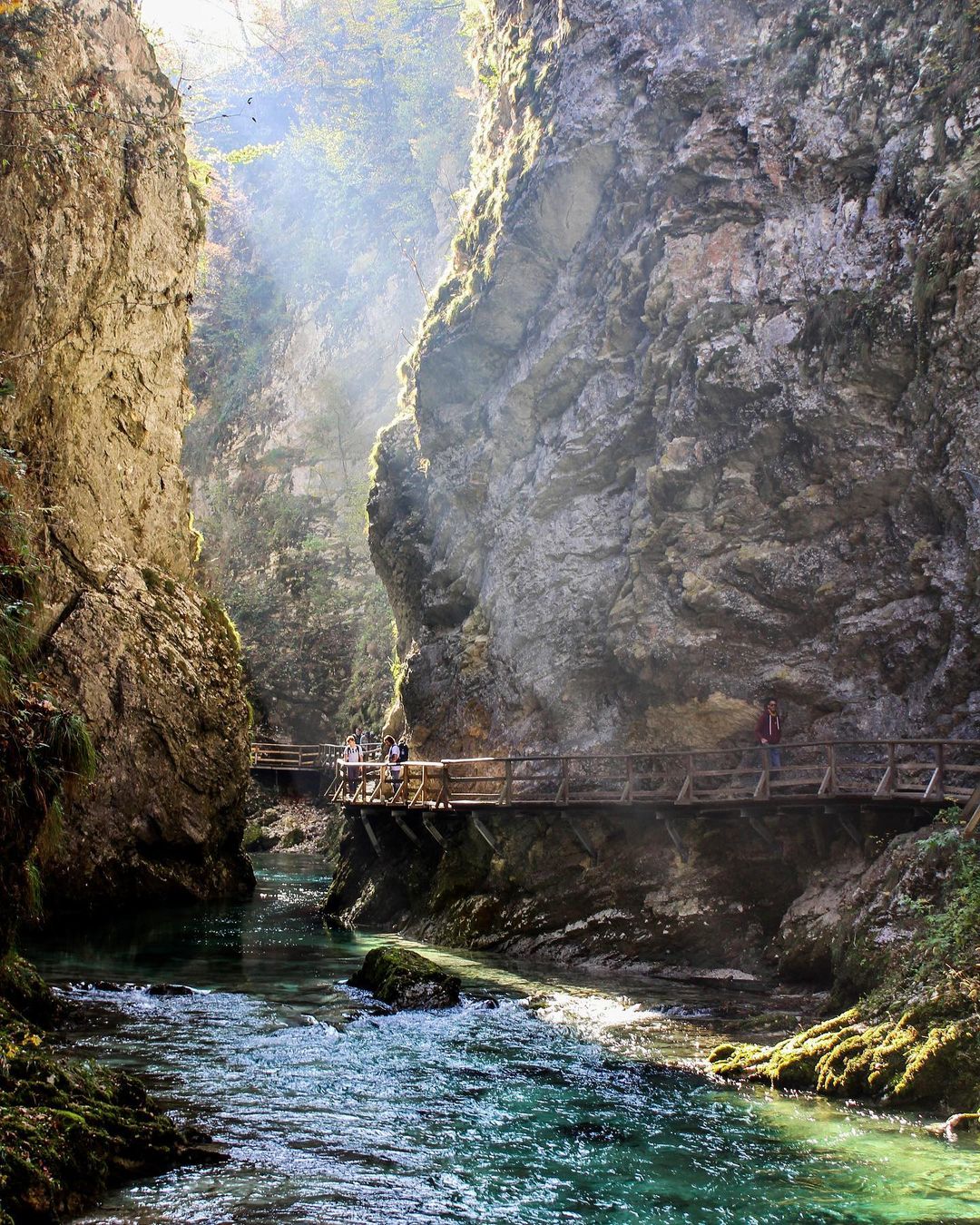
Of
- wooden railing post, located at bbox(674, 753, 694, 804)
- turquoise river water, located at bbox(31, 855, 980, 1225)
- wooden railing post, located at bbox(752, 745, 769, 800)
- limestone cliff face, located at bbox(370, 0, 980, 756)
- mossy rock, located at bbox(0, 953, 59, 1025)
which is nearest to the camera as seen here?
turquoise river water, located at bbox(31, 855, 980, 1225)

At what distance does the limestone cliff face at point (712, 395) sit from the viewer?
15875mm

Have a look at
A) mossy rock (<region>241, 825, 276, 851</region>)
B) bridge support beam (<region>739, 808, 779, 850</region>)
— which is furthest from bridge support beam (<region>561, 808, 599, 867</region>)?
mossy rock (<region>241, 825, 276, 851</region>)

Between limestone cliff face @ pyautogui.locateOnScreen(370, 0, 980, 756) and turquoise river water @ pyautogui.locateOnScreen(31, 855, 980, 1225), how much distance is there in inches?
268

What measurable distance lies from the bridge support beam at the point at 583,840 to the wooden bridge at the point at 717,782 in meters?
0.44

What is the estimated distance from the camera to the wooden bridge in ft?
42.5

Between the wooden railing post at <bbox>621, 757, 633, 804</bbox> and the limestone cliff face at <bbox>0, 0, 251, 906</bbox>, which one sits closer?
the wooden railing post at <bbox>621, 757, 633, 804</bbox>

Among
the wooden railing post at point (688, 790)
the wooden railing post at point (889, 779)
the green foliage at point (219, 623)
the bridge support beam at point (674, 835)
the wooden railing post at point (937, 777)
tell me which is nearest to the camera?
the wooden railing post at point (937, 777)

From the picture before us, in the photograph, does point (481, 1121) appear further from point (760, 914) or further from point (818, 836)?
point (818, 836)

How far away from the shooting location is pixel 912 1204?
6.07m

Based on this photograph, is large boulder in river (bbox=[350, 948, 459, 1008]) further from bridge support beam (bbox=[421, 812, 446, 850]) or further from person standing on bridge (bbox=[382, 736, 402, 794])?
person standing on bridge (bbox=[382, 736, 402, 794])

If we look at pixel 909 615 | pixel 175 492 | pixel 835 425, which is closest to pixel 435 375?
pixel 175 492

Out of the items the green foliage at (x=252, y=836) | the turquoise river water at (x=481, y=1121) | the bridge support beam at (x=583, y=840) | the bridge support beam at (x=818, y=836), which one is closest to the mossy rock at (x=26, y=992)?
the turquoise river water at (x=481, y=1121)

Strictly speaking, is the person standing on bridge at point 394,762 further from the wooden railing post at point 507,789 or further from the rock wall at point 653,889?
the wooden railing post at point 507,789

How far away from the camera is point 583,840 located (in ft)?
56.0
